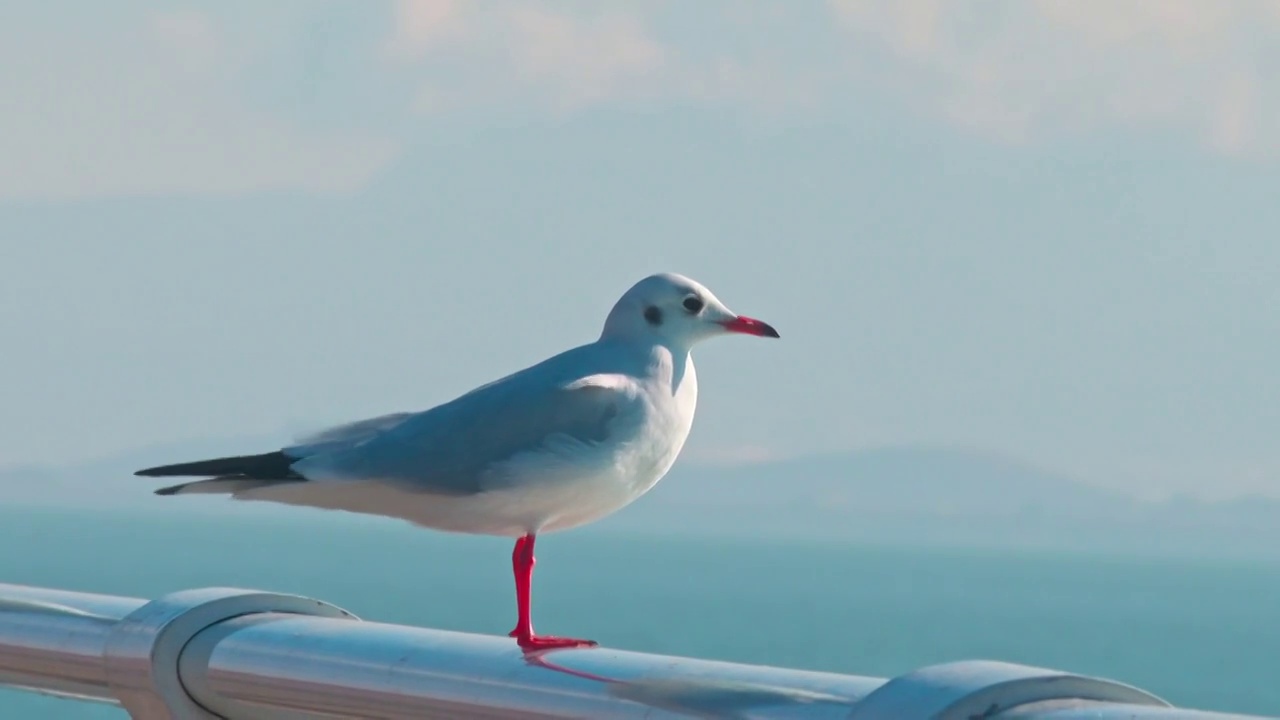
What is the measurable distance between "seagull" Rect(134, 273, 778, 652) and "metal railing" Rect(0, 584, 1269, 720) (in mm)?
673

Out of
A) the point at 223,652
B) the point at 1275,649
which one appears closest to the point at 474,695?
the point at 223,652

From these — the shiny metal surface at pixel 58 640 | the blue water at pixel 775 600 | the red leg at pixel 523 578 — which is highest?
the blue water at pixel 775 600

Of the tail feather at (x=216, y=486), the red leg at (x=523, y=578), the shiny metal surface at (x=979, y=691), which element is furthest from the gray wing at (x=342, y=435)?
the shiny metal surface at (x=979, y=691)

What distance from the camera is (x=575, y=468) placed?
→ 296cm

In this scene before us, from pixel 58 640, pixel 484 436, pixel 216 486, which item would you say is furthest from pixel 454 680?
pixel 484 436

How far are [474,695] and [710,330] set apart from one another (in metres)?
1.43

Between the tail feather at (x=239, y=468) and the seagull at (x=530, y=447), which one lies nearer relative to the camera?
the tail feather at (x=239, y=468)

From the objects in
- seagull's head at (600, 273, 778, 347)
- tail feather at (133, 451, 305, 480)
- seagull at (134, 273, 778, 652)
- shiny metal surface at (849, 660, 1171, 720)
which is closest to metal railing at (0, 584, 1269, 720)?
shiny metal surface at (849, 660, 1171, 720)

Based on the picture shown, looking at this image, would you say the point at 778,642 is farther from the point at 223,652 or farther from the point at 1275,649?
the point at 223,652

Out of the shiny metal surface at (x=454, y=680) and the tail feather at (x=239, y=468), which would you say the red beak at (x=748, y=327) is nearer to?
the tail feather at (x=239, y=468)

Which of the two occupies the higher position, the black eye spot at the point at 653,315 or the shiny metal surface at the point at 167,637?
the black eye spot at the point at 653,315

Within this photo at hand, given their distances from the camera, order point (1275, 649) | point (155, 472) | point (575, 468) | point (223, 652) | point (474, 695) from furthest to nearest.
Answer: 1. point (1275, 649)
2. point (575, 468)
3. point (155, 472)
4. point (223, 652)
5. point (474, 695)

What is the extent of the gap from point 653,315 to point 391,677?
1314 mm

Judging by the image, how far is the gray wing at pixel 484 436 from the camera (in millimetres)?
3006
